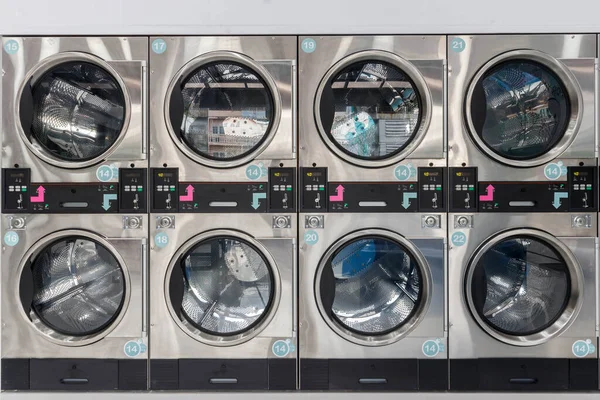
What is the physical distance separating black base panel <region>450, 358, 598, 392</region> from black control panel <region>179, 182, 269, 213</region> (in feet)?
4.57

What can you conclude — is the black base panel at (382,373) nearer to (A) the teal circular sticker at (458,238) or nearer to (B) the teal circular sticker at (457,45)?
(A) the teal circular sticker at (458,238)

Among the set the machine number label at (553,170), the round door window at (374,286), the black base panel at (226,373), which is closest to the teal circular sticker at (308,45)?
Result: the round door window at (374,286)

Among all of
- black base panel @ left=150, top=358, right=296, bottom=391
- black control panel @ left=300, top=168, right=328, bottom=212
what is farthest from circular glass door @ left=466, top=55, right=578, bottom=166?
black base panel @ left=150, top=358, right=296, bottom=391

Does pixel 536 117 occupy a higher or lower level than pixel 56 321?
higher

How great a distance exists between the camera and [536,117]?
215 centimetres

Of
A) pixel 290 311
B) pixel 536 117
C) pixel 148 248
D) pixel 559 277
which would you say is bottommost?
pixel 290 311

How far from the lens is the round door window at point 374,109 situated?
2.13 m

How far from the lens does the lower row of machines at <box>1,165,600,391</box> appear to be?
2.09m

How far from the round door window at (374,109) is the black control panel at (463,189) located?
1.08 ft

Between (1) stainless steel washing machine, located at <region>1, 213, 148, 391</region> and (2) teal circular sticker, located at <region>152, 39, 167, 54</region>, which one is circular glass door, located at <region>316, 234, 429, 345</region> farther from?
(2) teal circular sticker, located at <region>152, 39, 167, 54</region>

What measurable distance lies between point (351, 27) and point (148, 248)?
5.36 ft

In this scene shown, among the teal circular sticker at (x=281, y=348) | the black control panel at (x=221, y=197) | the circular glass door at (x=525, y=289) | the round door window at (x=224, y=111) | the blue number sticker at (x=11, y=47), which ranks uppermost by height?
the blue number sticker at (x=11, y=47)

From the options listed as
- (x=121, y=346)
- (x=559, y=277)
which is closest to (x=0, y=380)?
(x=121, y=346)

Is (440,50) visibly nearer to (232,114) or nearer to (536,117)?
(536,117)
